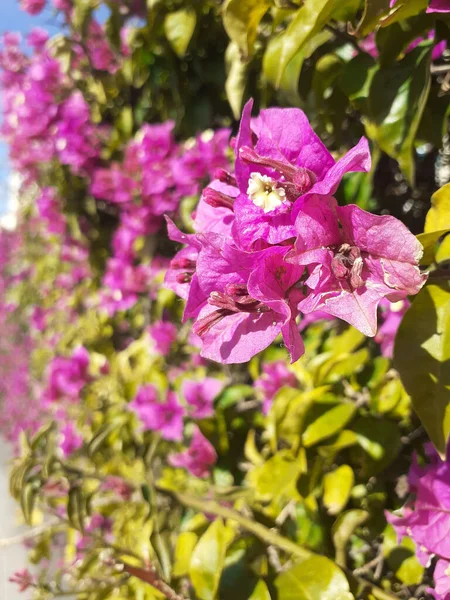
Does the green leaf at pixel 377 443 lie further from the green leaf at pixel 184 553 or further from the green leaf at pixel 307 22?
the green leaf at pixel 307 22

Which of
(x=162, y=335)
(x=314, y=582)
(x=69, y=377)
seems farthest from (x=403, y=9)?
(x=69, y=377)

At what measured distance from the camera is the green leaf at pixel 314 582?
1.56 ft

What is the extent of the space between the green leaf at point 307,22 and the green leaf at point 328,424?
0.43 m

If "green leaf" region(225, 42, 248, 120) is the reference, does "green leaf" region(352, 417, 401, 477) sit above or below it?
below

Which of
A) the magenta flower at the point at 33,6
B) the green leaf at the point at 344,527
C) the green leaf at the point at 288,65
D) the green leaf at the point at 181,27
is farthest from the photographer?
the magenta flower at the point at 33,6

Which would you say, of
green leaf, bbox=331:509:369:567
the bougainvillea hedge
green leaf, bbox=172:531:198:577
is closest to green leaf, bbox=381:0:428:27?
the bougainvillea hedge

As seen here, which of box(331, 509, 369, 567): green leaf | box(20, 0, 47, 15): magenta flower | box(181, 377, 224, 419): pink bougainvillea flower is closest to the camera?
box(331, 509, 369, 567): green leaf

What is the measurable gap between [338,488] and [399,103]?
48 cm

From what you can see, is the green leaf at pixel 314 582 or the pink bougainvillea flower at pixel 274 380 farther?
the pink bougainvillea flower at pixel 274 380

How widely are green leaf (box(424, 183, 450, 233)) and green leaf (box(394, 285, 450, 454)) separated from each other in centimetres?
5

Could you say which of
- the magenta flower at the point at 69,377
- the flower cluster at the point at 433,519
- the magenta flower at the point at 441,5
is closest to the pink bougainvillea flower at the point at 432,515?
the flower cluster at the point at 433,519

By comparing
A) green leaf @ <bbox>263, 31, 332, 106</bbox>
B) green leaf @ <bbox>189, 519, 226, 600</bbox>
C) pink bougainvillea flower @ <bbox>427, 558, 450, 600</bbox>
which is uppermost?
green leaf @ <bbox>263, 31, 332, 106</bbox>

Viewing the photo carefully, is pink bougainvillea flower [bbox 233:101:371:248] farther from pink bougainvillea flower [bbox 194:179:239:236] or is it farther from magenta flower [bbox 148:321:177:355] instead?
magenta flower [bbox 148:321:177:355]

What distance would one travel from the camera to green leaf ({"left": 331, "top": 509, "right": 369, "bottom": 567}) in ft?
2.08
